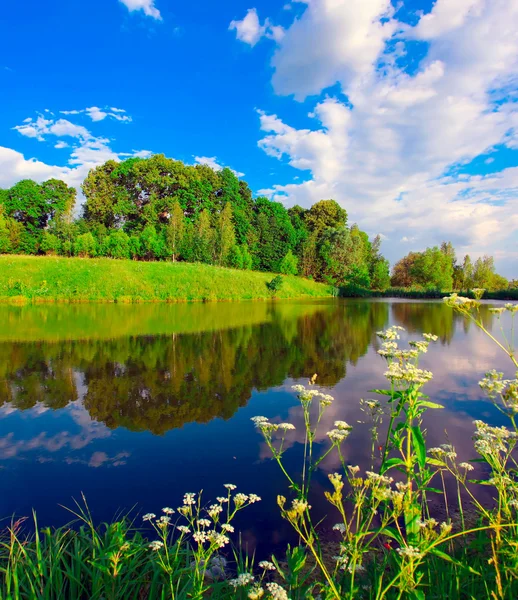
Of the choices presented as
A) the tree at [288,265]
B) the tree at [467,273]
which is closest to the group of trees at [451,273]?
the tree at [467,273]

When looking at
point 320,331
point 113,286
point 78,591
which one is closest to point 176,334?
point 320,331

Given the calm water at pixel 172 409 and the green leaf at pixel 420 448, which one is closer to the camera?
the green leaf at pixel 420 448

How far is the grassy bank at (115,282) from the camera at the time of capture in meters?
30.1

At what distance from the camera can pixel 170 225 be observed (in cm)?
4825

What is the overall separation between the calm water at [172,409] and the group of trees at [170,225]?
35.3 meters

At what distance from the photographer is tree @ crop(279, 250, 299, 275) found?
5509 cm

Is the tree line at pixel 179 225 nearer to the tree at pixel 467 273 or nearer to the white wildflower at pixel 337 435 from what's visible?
the tree at pixel 467 273

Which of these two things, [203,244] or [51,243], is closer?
[51,243]

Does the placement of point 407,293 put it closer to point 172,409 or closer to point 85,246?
point 85,246

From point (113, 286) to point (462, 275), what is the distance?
66792 mm

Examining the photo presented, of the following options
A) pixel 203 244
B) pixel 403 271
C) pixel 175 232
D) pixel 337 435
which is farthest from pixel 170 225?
pixel 403 271

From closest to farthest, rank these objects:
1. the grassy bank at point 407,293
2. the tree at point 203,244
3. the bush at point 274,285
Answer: the bush at point 274,285 → the tree at point 203,244 → the grassy bank at point 407,293

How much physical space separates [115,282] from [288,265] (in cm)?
2857

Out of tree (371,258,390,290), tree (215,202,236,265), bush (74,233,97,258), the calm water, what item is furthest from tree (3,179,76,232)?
tree (371,258,390,290)
